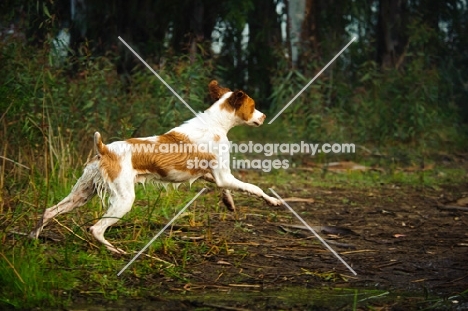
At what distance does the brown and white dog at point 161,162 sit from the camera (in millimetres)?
6520

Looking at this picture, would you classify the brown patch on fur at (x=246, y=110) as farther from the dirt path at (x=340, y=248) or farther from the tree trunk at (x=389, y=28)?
the tree trunk at (x=389, y=28)

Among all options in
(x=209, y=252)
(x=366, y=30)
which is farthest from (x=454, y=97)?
(x=209, y=252)

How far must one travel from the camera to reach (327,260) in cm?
662

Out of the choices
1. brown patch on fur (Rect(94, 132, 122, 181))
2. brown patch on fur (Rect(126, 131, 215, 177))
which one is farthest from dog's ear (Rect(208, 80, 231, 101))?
brown patch on fur (Rect(94, 132, 122, 181))

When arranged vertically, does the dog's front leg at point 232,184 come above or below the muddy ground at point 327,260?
above

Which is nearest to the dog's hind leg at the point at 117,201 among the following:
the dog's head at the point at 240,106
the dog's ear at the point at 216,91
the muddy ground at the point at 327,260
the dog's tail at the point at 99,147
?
Answer: the dog's tail at the point at 99,147

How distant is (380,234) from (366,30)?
44.6ft

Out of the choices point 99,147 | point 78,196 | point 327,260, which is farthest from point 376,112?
point 99,147

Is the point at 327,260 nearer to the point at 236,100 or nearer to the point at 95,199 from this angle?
the point at 236,100

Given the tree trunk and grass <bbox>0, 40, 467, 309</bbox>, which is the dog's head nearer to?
grass <bbox>0, 40, 467, 309</bbox>

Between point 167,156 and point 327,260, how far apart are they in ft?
5.12

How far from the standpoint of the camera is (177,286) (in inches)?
227

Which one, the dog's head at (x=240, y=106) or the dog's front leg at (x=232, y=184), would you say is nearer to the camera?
the dog's front leg at (x=232, y=184)

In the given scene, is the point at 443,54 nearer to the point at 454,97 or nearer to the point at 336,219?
the point at 454,97
